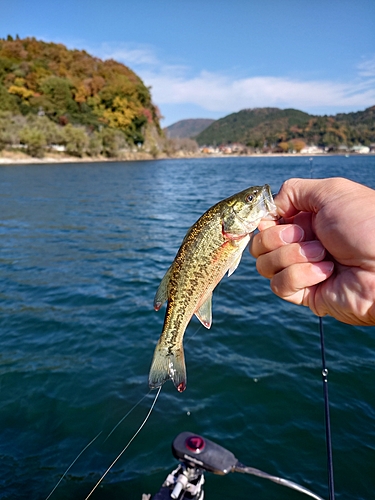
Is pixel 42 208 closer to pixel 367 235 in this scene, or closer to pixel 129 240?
pixel 129 240

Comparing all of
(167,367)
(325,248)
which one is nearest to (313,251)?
(325,248)

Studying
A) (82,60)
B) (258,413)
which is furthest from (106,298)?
(82,60)

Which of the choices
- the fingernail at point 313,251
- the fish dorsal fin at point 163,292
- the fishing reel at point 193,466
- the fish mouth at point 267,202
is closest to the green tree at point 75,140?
the fishing reel at point 193,466

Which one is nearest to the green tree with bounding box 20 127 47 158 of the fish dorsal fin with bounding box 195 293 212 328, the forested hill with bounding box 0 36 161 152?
the forested hill with bounding box 0 36 161 152

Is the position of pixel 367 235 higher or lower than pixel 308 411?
higher

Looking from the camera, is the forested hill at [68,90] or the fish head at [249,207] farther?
the forested hill at [68,90]

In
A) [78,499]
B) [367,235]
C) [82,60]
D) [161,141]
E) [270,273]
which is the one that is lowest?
[78,499]

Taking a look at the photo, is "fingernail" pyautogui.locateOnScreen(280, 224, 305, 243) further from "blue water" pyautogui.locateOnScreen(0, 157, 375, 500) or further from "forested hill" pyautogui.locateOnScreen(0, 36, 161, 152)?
"forested hill" pyautogui.locateOnScreen(0, 36, 161, 152)

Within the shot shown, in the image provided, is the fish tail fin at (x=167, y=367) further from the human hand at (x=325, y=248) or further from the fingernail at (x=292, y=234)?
the fingernail at (x=292, y=234)
